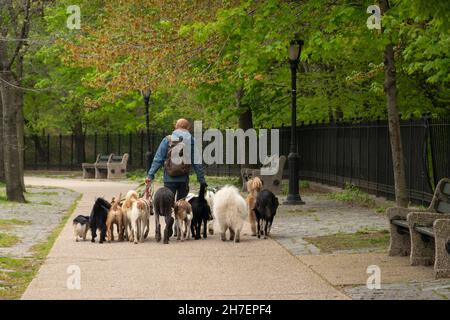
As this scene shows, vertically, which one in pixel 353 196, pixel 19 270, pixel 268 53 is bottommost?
pixel 19 270

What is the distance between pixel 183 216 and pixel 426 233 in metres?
5.34

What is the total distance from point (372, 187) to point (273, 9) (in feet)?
34.5

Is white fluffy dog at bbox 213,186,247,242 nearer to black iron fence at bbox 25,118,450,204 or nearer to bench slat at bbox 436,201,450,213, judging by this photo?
bench slat at bbox 436,201,450,213

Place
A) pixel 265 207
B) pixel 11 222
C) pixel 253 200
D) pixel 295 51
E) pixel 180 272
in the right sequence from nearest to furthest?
pixel 180 272 < pixel 265 207 < pixel 253 200 < pixel 11 222 < pixel 295 51

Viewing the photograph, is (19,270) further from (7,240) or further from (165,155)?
(165,155)

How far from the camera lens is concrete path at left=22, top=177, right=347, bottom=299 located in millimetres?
10141

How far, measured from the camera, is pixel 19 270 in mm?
12398

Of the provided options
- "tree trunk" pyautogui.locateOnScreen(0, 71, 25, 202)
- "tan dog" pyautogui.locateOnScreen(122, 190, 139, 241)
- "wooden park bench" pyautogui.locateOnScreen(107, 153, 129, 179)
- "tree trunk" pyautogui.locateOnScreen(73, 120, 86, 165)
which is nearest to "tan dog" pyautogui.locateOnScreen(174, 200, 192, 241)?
"tan dog" pyautogui.locateOnScreen(122, 190, 139, 241)

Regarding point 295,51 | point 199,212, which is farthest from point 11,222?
point 295,51

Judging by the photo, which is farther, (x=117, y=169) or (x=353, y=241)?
(x=117, y=169)

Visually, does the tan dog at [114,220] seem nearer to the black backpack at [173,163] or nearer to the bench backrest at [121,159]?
the black backpack at [173,163]

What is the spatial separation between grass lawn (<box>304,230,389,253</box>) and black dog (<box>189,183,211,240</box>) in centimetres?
176

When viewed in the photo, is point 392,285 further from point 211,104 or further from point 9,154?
point 211,104
